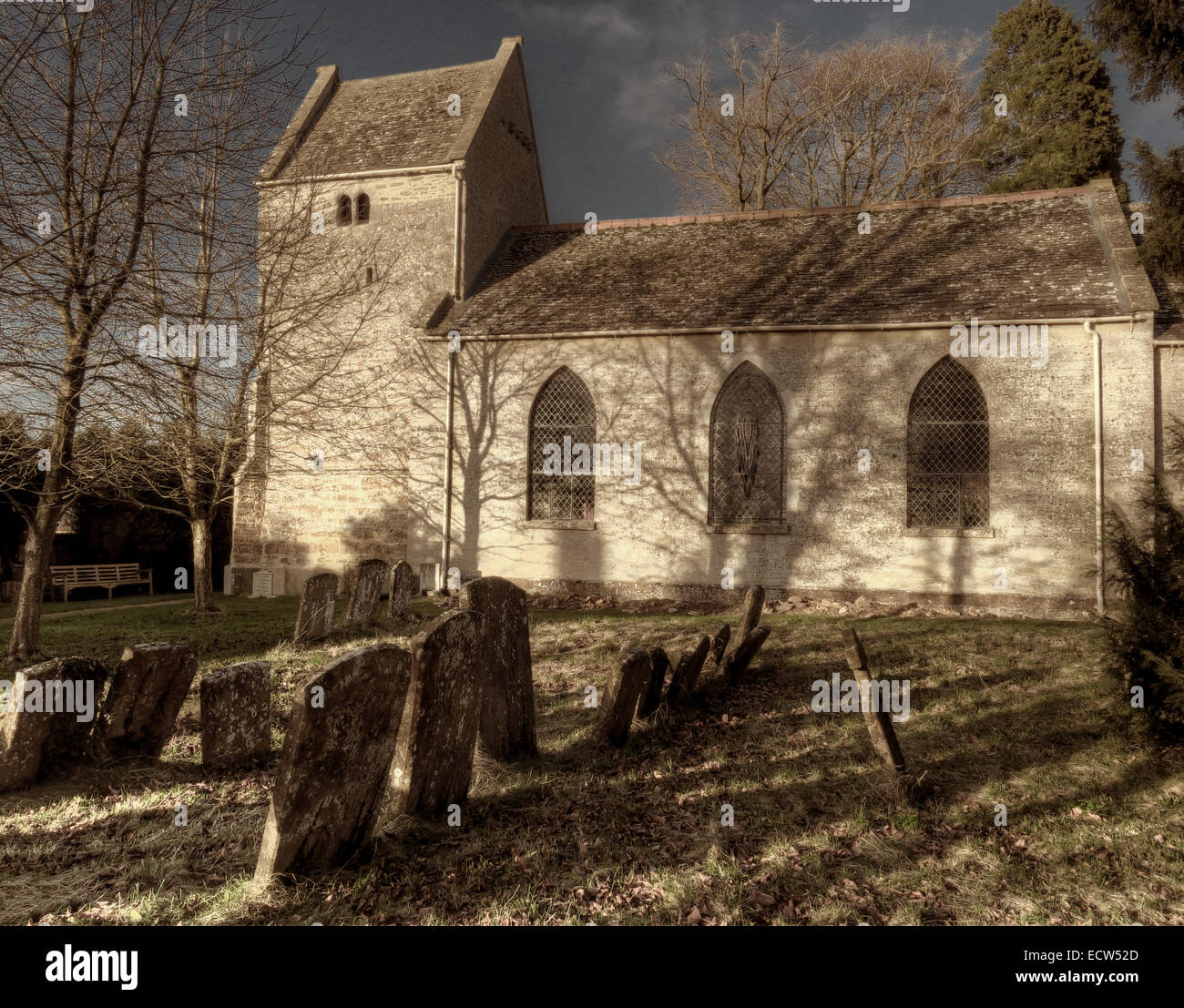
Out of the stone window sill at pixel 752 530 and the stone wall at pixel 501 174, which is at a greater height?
the stone wall at pixel 501 174

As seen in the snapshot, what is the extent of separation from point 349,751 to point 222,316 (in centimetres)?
676

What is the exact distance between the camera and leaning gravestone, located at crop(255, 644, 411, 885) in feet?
12.6

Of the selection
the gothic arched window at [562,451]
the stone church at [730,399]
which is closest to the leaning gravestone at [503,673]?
the stone church at [730,399]

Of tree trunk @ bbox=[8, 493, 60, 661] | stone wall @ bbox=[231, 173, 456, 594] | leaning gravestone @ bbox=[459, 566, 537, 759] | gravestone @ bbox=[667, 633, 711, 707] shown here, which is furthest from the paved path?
gravestone @ bbox=[667, 633, 711, 707]

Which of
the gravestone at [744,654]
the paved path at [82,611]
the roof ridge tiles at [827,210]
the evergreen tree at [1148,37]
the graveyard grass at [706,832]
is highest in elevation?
the roof ridge tiles at [827,210]

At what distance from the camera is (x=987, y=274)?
1421 cm

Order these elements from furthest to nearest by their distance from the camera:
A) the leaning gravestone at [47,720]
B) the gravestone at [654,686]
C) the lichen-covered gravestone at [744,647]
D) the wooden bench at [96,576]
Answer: the wooden bench at [96,576], the lichen-covered gravestone at [744,647], the gravestone at [654,686], the leaning gravestone at [47,720]

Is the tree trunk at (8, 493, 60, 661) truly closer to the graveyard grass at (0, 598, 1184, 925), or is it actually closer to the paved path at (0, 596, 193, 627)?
the graveyard grass at (0, 598, 1184, 925)

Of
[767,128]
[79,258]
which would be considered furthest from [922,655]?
[767,128]

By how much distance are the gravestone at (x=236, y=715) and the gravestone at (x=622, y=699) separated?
275 centimetres

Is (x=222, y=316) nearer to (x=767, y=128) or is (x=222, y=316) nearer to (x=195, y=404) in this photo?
(x=195, y=404)

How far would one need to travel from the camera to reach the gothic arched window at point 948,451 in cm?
1356

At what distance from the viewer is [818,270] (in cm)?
1552

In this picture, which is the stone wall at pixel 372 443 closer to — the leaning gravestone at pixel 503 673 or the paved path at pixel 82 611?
the paved path at pixel 82 611
